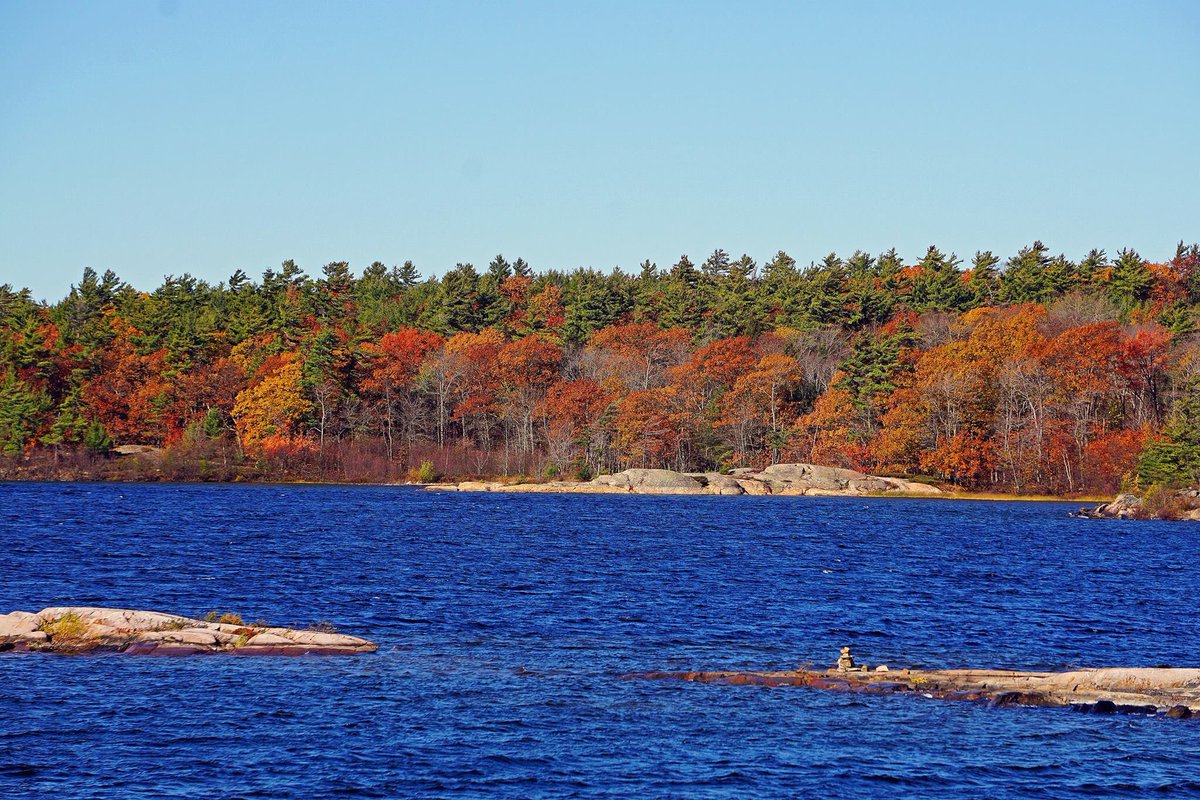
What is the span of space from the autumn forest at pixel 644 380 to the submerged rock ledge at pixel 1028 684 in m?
91.1

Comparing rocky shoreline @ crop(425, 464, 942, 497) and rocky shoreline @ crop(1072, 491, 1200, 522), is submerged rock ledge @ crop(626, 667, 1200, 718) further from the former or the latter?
rocky shoreline @ crop(425, 464, 942, 497)

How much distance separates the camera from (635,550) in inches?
2534

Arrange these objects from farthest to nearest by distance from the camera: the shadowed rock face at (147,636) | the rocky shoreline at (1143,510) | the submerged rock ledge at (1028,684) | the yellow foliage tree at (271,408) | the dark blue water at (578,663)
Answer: the yellow foliage tree at (271,408), the rocky shoreline at (1143,510), the shadowed rock face at (147,636), the submerged rock ledge at (1028,684), the dark blue water at (578,663)

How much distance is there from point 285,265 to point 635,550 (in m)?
115

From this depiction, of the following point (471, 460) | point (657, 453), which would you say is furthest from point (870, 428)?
point (471, 460)

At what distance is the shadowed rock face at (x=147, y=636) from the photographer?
31656 mm

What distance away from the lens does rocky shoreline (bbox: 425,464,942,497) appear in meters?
123

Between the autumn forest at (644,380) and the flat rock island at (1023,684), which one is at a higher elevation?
the autumn forest at (644,380)

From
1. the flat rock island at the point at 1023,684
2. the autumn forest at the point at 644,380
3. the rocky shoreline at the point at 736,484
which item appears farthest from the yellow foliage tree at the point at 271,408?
the flat rock island at the point at 1023,684

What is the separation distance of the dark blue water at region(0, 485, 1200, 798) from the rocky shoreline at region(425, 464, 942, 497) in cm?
5127

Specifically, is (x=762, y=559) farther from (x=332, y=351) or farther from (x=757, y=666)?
(x=332, y=351)

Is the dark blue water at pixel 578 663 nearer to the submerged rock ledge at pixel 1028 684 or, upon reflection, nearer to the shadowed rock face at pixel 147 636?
the submerged rock ledge at pixel 1028 684

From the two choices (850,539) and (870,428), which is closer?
(850,539)

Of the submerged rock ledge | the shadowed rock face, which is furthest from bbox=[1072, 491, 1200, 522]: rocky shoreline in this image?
the shadowed rock face
